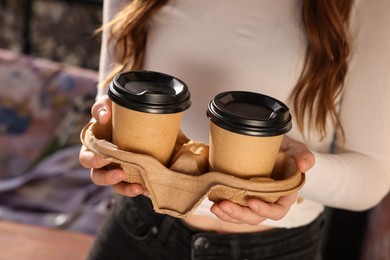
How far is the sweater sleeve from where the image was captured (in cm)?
91

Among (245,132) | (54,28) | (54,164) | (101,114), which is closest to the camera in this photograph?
(245,132)

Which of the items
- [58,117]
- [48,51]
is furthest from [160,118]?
[48,51]

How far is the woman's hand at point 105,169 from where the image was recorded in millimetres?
783

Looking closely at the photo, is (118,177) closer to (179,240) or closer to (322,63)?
(179,240)

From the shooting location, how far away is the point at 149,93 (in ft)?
2.38

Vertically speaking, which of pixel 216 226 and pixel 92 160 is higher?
pixel 92 160

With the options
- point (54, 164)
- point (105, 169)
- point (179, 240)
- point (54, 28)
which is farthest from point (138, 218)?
point (54, 28)

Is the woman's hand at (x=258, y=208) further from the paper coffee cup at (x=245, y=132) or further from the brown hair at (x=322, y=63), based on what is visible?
the brown hair at (x=322, y=63)

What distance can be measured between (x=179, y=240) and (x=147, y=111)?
0.36m

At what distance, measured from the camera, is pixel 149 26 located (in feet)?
3.51

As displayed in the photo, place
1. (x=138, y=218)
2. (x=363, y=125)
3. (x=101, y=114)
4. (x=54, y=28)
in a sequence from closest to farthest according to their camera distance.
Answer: (x=101, y=114)
(x=363, y=125)
(x=138, y=218)
(x=54, y=28)

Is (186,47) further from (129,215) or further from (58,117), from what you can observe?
(58,117)

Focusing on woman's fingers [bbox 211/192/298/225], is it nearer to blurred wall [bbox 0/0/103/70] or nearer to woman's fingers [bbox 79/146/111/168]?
woman's fingers [bbox 79/146/111/168]

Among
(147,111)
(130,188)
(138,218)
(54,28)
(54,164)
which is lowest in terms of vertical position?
(54,164)
